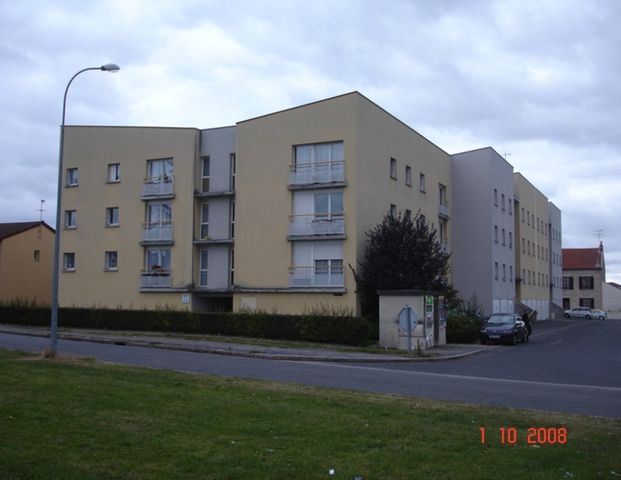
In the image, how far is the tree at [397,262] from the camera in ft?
104

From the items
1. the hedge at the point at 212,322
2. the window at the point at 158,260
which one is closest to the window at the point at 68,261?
the hedge at the point at 212,322

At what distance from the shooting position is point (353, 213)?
108 feet

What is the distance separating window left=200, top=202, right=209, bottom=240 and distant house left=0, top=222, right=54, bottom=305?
55.4ft

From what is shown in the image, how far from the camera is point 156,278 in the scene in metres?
38.1

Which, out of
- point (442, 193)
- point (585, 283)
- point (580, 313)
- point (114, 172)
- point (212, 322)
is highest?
point (114, 172)

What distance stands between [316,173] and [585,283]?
78749 mm

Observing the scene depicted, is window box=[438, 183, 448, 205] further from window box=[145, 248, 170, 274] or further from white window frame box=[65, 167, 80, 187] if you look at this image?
white window frame box=[65, 167, 80, 187]

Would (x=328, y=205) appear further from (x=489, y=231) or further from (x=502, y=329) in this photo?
(x=489, y=231)

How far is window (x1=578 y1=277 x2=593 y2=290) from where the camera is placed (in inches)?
3971

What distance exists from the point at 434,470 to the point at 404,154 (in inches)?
1320

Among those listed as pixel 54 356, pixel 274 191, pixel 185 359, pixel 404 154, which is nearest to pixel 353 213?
pixel 274 191
